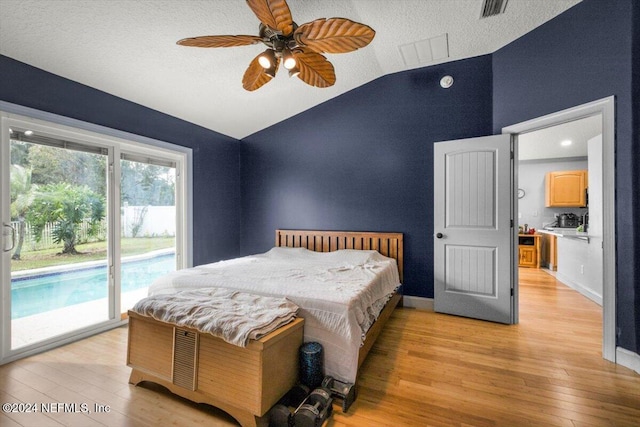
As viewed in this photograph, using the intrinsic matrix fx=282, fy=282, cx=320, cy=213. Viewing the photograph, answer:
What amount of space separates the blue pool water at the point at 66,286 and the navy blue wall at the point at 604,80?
4817 millimetres

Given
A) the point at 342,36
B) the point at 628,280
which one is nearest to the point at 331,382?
the point at 342,36

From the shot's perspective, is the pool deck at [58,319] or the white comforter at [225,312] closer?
the white comforter at [225,312]

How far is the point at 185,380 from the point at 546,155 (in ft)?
23.9

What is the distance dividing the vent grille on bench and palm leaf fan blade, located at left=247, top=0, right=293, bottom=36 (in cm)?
202

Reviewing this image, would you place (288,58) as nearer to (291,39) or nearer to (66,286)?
(291,39)

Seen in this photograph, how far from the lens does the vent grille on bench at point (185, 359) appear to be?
175 centimetres

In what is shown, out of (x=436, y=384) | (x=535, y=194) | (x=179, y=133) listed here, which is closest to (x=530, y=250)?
(x=535, y=194)

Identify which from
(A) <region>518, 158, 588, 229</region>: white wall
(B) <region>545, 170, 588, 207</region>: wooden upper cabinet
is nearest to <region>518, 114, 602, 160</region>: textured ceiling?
(A) <region>518, 158, 588, 229</region>: white wall

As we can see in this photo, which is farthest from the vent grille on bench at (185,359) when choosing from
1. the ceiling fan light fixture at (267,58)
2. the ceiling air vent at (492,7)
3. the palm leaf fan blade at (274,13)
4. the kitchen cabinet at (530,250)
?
the kitchen cabinet at (530,250)

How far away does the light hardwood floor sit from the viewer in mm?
1673

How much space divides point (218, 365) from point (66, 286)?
2.31 metres

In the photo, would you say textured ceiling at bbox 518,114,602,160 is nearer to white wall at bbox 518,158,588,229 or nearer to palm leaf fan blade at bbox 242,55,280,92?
white wall at bbox 518,158,588,229

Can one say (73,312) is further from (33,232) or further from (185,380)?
(185,380)

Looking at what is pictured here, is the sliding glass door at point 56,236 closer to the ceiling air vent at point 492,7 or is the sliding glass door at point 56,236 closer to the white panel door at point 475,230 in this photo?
the white panel door at point 475,230
